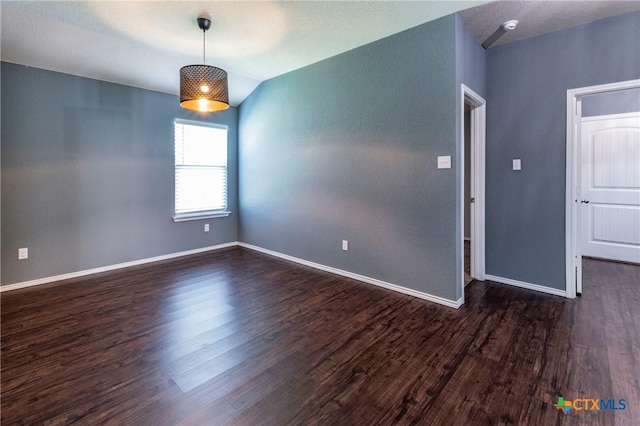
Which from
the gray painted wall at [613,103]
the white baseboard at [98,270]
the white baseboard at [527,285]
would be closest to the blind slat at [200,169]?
the white baseboard at [98,270]

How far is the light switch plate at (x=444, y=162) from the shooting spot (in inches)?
107

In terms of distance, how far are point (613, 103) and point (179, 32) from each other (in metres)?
5.46

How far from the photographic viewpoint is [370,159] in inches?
130

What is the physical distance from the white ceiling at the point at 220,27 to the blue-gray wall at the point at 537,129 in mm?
194

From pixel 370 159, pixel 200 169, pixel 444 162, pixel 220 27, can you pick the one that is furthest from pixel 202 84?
pixel 200 169

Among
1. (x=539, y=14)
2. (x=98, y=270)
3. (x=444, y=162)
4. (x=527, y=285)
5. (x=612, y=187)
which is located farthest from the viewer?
(x=612, y=187)

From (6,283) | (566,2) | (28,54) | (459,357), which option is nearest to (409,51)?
(566,2)

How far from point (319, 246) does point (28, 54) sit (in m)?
3.77

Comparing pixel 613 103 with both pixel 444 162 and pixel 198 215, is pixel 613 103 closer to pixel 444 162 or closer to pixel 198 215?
pixel 444 162

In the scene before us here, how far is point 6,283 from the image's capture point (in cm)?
322

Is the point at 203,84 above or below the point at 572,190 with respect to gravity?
above

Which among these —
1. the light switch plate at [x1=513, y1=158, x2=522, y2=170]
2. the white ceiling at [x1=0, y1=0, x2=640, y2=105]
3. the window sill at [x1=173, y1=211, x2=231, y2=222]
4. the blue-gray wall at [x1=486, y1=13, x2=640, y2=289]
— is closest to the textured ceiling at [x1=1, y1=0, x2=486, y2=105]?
the white ceiling at [x1=0, y1=0, x2=640, y2=105]

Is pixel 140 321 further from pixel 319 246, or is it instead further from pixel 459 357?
pixel 459 357

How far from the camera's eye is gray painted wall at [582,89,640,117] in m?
3.87
